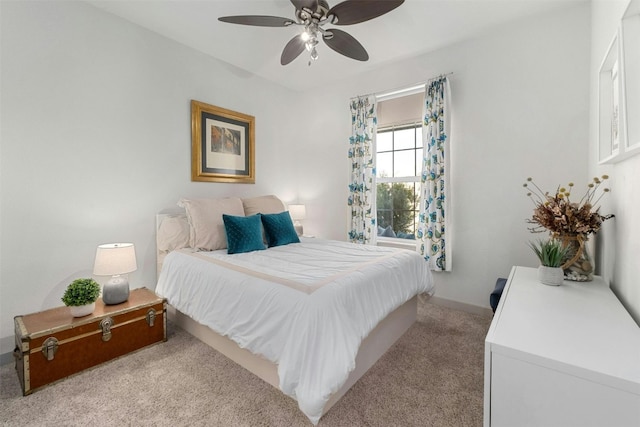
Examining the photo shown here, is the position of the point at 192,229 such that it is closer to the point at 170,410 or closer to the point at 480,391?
the point at 170,410

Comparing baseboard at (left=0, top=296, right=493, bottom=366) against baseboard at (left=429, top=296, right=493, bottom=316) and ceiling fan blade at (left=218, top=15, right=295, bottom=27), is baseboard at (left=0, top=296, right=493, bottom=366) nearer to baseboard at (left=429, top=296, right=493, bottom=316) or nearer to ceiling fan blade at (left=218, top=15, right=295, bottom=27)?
baseboard at (left=429, top=296, right=493, bottom=316)

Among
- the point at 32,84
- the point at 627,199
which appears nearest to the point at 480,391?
the point at 627,199

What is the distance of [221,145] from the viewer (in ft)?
11.1

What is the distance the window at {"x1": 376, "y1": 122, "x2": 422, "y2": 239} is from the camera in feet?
11.5

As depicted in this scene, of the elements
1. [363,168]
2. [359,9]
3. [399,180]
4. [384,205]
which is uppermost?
[359,9]

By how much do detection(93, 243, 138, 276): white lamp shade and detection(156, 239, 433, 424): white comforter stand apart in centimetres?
37

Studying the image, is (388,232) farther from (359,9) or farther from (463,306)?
(359,9)

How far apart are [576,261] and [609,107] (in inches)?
36.8

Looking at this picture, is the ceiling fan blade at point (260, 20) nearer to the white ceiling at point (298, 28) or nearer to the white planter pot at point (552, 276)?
the white ceiling at point (298, 28)

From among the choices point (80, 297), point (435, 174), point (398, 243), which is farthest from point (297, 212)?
point (80, 297)

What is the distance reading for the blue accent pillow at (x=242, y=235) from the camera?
256 cm

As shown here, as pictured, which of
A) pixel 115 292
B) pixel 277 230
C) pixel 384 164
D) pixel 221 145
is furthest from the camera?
pixel 384 164

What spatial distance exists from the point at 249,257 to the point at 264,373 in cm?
90

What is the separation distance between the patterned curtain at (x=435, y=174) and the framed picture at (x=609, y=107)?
128 centimetres
